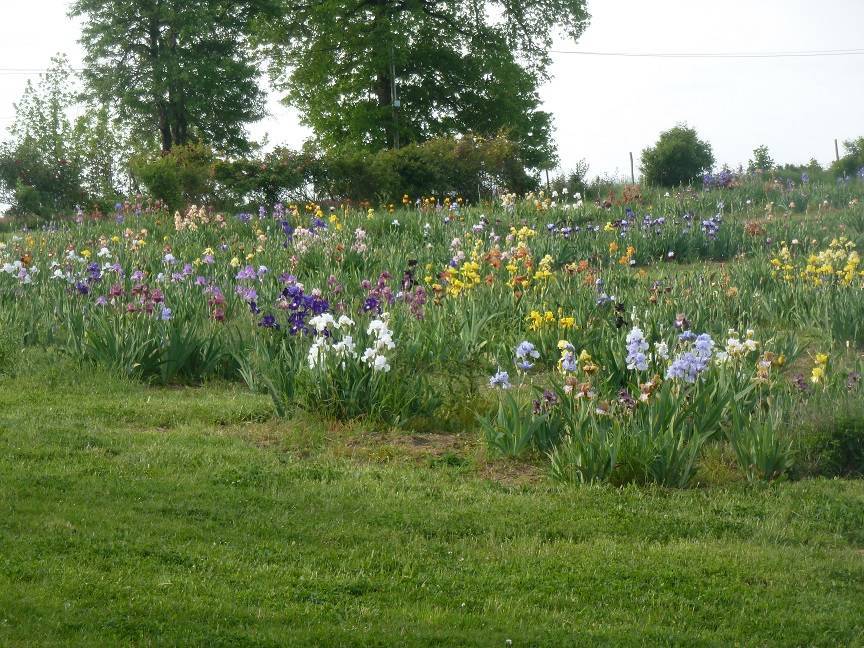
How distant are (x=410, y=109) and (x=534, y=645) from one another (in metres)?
30.6

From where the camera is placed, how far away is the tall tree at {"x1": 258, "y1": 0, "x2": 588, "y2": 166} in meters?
32.1

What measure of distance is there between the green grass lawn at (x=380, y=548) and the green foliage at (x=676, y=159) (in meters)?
24.5

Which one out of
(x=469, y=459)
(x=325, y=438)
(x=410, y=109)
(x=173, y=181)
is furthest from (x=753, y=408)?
(x=410, y=109)

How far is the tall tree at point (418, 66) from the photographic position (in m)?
32.1

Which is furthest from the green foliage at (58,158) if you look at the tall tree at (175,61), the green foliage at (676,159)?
the green foliage at (676,159)

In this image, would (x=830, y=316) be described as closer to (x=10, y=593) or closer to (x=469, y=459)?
(x=469, y=459)

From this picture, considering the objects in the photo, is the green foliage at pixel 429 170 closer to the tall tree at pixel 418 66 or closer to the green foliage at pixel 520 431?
the tall tree at pixel 418 66

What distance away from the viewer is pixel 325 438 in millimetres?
7039

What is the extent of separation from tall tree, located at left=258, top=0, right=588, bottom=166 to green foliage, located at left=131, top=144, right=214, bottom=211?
11632 millimetres

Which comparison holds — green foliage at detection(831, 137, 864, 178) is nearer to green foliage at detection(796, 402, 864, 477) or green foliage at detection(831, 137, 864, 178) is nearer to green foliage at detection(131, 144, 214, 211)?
green foliage at detection(131, 144, 214, 211)

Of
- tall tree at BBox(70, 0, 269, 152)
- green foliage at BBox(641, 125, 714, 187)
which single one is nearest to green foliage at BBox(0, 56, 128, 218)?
tall tree at BBox(70, 0, 269, 152)

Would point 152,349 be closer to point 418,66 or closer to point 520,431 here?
point 520,431

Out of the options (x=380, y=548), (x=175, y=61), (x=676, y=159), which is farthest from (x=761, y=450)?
(x=175, y=61)

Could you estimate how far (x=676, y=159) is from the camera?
30.2m
